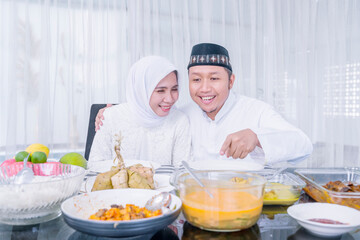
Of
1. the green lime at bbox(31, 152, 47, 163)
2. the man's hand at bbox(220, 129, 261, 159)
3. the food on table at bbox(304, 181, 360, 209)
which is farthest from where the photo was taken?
the man's hand at bbox(220, 129, 261, 159)

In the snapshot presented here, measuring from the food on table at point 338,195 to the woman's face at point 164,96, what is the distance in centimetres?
109

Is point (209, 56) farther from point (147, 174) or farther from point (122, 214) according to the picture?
point (122, 214)

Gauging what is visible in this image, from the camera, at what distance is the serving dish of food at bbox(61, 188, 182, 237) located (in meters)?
0.64

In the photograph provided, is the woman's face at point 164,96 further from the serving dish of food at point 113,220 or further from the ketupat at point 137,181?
the serving dish of food at point 113,220

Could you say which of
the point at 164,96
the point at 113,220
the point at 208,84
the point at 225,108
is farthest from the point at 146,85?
the point at 113,220

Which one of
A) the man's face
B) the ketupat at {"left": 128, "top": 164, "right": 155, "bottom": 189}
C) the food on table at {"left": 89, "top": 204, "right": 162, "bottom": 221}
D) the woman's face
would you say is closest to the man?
the man's face

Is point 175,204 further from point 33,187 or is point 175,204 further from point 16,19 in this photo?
point 16,19

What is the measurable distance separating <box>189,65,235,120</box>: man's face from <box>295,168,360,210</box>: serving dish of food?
841mm

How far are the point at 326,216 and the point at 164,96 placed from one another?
1302 millimetres

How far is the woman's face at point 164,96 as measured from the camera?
193 centimetres

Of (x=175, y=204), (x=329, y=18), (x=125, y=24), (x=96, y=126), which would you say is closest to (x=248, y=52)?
(x=329, y=18)

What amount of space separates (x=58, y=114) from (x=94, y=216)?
2579 mm

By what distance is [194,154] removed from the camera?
215 cm

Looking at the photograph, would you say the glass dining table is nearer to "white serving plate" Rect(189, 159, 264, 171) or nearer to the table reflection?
the table reflection
